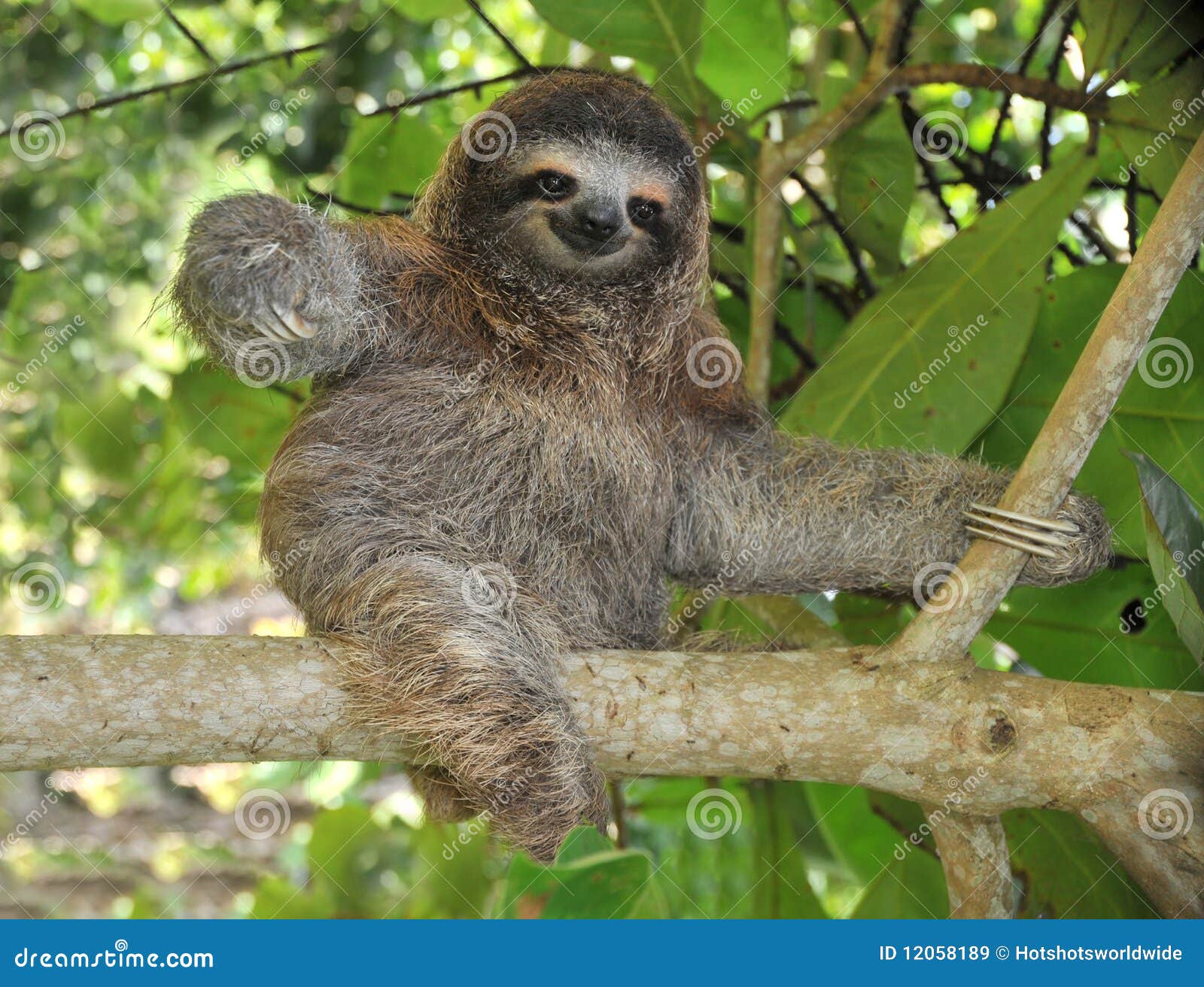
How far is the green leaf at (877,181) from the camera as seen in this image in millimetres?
4609

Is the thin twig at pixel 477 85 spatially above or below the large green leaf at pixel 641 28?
below

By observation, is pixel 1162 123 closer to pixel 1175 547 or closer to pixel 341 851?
pixel 1175 547

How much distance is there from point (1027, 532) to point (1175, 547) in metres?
0.44

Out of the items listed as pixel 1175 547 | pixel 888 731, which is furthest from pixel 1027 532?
pixel 888 731

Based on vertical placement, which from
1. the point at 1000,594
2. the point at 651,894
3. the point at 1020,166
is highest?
the point at 1020,166

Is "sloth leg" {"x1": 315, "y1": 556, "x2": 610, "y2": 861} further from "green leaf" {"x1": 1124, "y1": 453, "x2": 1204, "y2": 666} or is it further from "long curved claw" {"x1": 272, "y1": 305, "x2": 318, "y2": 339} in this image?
"green leaf" {"x1": 1124, "y1": 453, "x2": 1204, "y2": 666}

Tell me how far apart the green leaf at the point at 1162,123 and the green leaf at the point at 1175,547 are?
1350 millimetres

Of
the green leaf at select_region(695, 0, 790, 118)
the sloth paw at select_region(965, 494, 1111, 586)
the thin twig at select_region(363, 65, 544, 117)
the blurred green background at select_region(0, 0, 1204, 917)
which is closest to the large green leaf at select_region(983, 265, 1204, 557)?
the blurred green background at select_region(0, 0, 1204, 917)

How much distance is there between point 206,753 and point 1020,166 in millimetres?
4924

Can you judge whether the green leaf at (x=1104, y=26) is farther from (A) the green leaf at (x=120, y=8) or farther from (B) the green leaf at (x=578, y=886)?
(A) the green leaf at (x=120, y=8)

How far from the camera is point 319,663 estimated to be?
9.77ft

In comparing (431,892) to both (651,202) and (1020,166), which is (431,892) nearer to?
(651,202)

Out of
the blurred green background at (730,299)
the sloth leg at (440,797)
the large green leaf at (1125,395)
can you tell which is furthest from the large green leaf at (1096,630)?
the sloth leg at (440,797)

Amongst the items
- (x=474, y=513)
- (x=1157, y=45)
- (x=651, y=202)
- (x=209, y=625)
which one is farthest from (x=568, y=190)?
(x=209, y=625)
